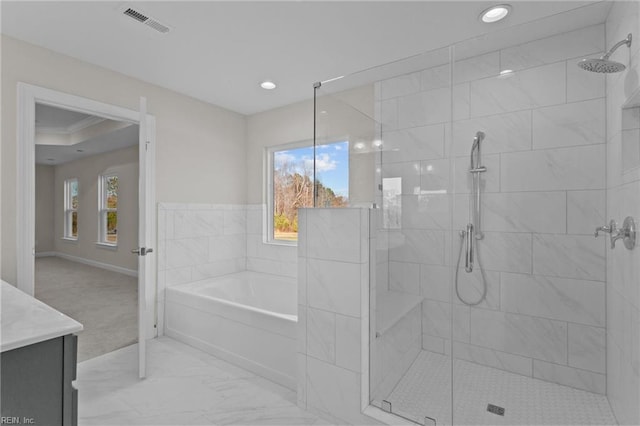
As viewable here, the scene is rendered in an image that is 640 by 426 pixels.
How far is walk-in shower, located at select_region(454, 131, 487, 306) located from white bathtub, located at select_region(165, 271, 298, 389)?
1.15m

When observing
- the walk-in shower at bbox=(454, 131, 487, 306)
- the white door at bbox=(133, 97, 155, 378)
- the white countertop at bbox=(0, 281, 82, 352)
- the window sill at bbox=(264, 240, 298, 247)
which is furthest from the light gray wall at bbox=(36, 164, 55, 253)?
the walk-in shower at bbox=(454, 131, 487, 306)

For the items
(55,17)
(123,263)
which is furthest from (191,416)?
(123,263)

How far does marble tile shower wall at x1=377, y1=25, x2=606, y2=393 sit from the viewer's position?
1618 mm

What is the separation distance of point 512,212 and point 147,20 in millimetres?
2510

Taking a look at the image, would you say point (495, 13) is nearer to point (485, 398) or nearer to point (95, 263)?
point (485, 398)

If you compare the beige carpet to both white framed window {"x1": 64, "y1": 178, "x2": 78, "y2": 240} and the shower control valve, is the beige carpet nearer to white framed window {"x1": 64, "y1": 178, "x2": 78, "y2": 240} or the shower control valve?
white framed window {"x1": 64, "y1": 178, "x2": 78, "y2": 240}

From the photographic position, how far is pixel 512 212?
1.75 meters

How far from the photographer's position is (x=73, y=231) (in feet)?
22.5

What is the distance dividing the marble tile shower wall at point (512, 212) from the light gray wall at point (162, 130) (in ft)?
7.99

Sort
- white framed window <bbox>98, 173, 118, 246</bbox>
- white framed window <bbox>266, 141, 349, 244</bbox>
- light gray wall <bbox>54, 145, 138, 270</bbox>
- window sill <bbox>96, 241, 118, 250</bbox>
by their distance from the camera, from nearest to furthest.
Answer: white framed window <bbox>266, 141, 349, 244</bbox>
light gray wall <bbox>54, 145, 138, 270</bbox>
window sill <bbox>96, 241, 118, 250</bbox>
white framed window <bbox>98, 173, 118, 246</bbox>

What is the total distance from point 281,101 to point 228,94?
56 centimetres

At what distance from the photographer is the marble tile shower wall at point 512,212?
Result: 63.7 inches

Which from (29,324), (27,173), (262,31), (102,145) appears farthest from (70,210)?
(29,324)

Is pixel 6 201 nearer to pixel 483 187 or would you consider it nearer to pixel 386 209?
pixel 386 209
